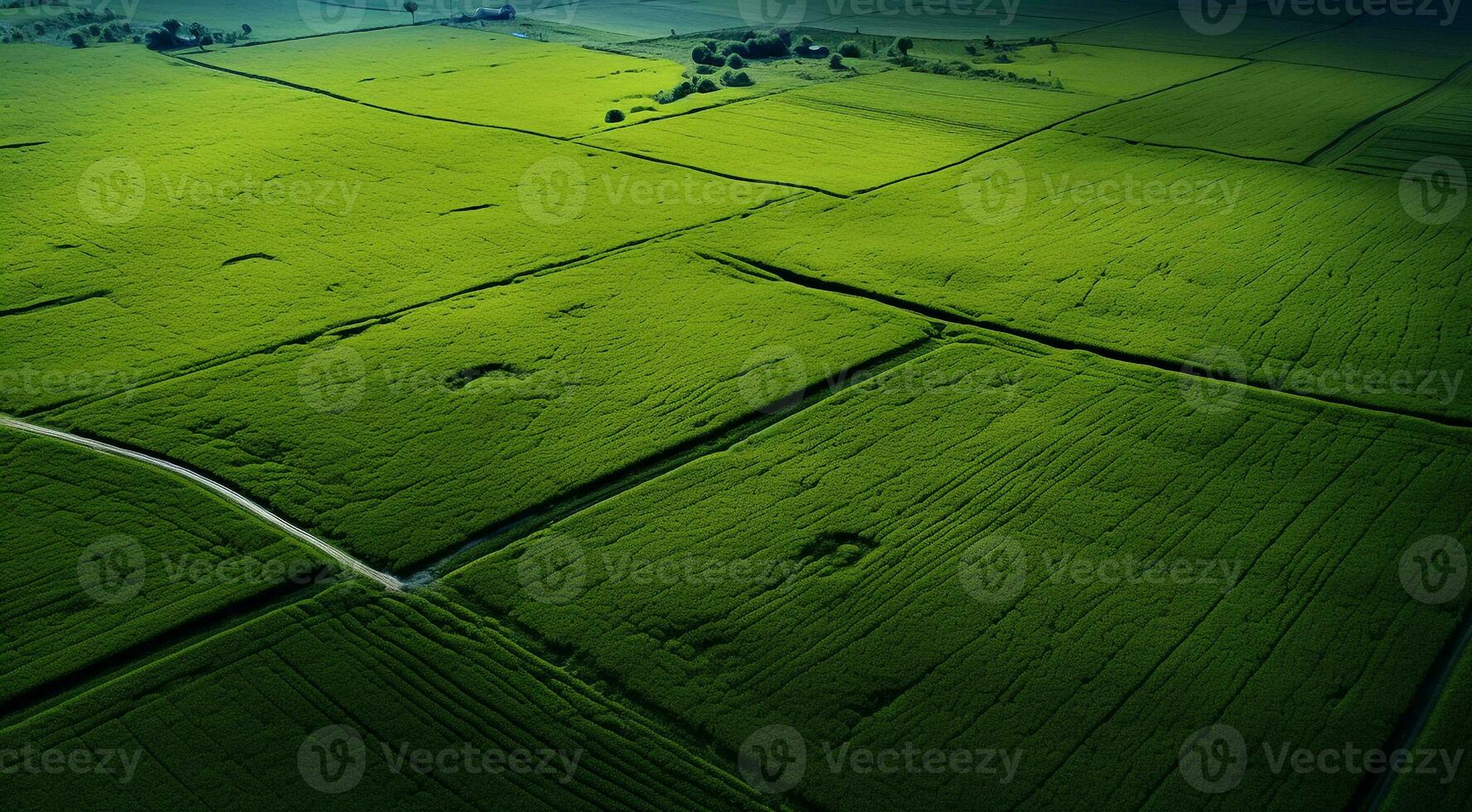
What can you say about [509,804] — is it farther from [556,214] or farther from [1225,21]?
[1225,21]

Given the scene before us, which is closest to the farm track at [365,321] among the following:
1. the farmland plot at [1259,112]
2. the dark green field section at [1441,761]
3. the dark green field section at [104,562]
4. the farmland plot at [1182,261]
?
the farmland plot at [1182,261]

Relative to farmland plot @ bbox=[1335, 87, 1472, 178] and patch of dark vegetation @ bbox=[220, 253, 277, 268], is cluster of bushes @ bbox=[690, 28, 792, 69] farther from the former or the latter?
patch of dark vegetation @ bbox=[220, 253, 277, 268]

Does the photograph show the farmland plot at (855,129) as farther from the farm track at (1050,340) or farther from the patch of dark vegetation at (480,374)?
the patch of dark vegetation at (480,374)

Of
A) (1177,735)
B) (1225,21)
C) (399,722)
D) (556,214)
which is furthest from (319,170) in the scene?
(1225,21)

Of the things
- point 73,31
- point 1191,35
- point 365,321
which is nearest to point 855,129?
point 365,321

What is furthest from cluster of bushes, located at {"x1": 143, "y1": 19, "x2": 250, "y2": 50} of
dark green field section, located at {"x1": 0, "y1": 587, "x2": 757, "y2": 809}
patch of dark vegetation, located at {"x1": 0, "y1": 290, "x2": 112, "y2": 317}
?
dark green field section, located at {"x1": 0, "y1": 587, "x2": 757, "y2": 809}

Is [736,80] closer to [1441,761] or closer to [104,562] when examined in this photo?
[104,562]
